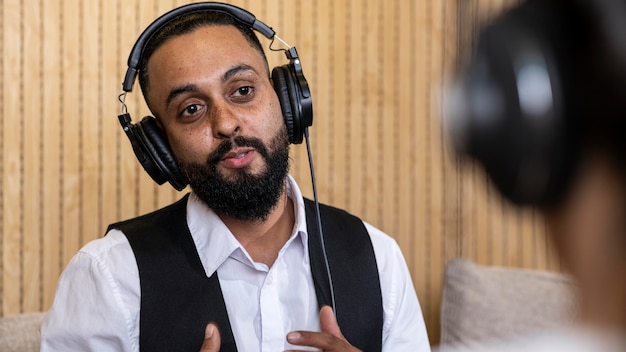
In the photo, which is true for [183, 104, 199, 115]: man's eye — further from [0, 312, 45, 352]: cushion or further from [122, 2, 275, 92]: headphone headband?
[0, 312, 45, 352]: cushion

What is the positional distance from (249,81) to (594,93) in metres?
1.27

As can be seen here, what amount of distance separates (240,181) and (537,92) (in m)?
1.22

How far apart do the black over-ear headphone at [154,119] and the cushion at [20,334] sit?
840mm

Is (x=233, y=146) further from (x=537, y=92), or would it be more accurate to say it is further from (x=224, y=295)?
(x=537, y=92)

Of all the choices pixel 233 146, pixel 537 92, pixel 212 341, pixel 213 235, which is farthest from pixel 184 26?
pixel 537 92

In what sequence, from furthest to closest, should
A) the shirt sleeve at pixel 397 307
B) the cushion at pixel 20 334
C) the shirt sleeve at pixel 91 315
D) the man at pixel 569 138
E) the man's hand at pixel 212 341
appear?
the cushion at pixel 20 334, the shirt sleeve at pixel 397 307, the shirt sleeve at pixel 91 315, the man's hand at pixel 212 341, the man at pixel 569 138

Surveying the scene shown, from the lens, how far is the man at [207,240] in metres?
1.48

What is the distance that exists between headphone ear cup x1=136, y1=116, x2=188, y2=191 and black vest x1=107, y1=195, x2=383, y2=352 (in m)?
0.13

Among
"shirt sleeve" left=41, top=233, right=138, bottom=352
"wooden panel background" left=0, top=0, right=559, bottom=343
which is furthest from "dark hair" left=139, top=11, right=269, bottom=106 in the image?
"wooden panel background" left=0, top=0, right=559, bottom=343

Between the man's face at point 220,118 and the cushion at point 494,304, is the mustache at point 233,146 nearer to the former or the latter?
the man's face at point 220,118

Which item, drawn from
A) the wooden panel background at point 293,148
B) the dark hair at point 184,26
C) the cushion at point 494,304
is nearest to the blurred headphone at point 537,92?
the dark hair at point 184,26

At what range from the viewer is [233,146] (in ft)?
4.91

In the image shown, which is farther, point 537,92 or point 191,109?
point 191,109

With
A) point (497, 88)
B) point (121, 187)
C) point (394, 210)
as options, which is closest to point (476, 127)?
point (497, 88)
